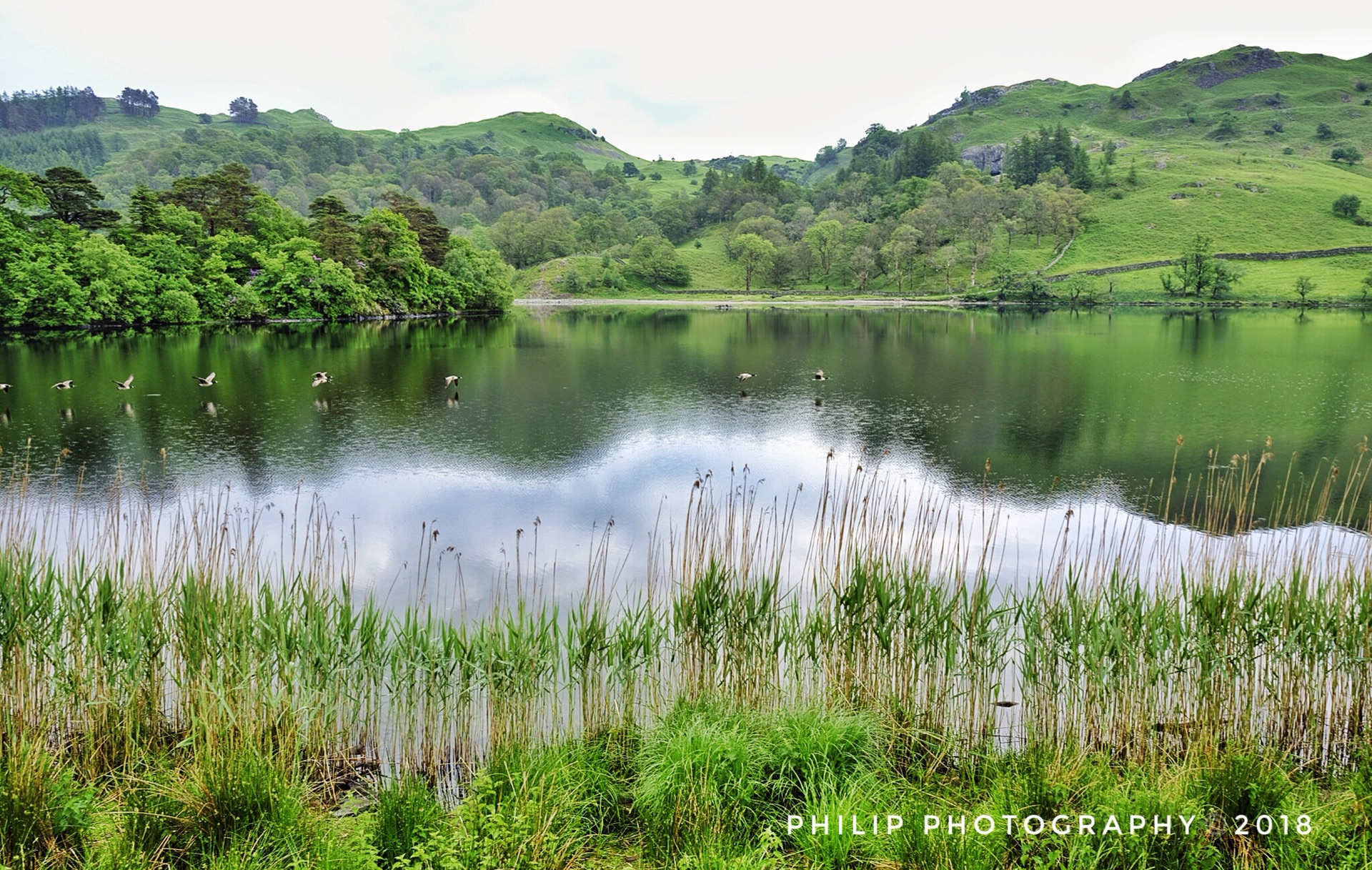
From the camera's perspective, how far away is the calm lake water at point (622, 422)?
690 inches

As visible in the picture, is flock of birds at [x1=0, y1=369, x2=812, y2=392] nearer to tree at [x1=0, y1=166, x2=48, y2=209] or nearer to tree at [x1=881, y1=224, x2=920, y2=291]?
tree at [x1=0, y1=166, x2=48, y2=209]

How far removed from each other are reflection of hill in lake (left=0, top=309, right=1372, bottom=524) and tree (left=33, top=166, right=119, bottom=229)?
1471cm

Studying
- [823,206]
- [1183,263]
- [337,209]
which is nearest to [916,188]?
[823,206]

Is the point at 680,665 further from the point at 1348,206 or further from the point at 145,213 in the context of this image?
the point at 1348,206

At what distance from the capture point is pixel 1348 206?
392 ft

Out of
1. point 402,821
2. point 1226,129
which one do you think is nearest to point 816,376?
point 402,821

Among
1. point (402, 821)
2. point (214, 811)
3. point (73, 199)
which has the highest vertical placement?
point (73, 199)

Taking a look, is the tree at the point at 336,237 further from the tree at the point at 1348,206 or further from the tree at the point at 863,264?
the tree at the point at 1348,206

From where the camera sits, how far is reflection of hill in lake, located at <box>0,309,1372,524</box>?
2159 centimetres

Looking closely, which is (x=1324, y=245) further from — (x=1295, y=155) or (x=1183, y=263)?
(x=1295, y=155)

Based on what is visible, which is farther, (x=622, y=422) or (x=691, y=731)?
(x=622, y=422)

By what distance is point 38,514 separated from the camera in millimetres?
16078

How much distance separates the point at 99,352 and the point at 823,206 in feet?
499

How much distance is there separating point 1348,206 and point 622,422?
13982 cm
